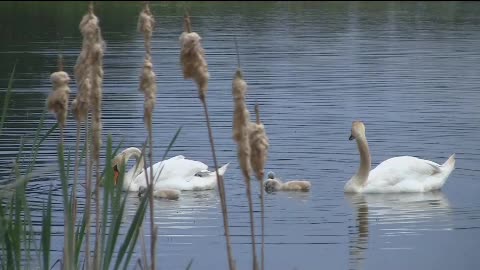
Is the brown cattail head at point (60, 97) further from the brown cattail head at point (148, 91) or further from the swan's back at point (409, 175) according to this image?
the swan's back at point (409, 175)

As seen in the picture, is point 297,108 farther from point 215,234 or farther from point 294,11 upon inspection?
point 294,11

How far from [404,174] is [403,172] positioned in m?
0.03

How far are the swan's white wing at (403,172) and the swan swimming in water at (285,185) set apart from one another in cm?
95

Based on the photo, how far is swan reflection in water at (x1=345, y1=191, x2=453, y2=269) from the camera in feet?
36.3

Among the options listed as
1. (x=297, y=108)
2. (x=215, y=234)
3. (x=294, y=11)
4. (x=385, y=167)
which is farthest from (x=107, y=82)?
(x=294, y=11)

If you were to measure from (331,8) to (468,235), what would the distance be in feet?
124

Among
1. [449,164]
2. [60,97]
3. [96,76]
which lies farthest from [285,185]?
[96,76]

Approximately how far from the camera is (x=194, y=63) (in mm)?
4500

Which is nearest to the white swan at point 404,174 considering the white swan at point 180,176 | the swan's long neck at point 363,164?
the swan's long neck at point 363,164

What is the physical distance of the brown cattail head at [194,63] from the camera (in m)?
4.49

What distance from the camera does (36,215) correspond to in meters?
11.9

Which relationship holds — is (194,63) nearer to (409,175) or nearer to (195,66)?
(195,66)

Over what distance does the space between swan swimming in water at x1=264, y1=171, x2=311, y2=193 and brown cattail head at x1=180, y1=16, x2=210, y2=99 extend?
8.34m

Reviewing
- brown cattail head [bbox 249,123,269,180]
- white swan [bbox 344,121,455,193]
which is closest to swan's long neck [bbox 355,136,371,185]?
white swan [bbox 344,121,455,193]
